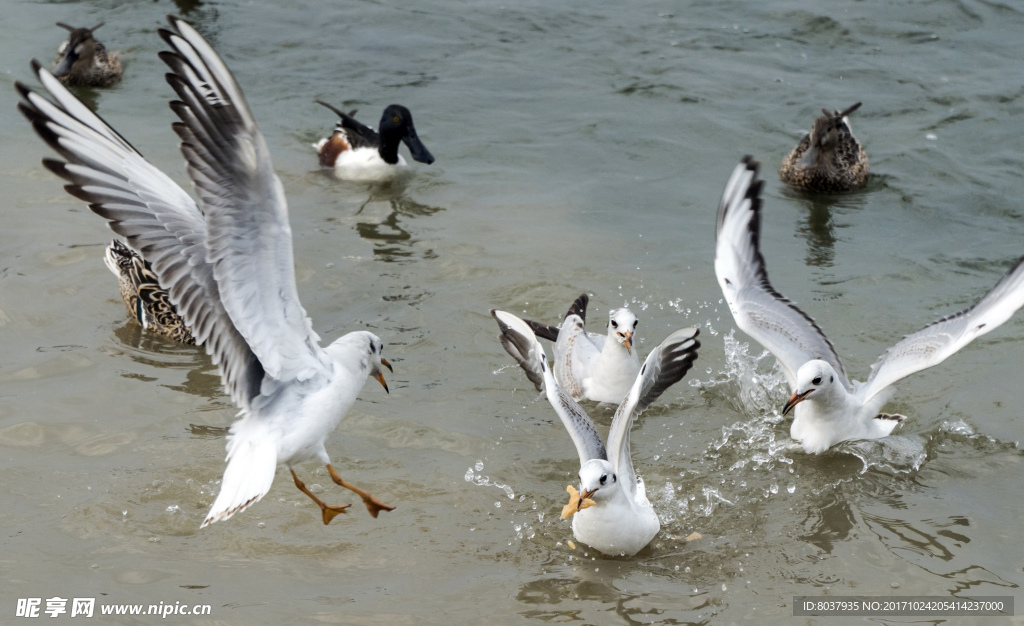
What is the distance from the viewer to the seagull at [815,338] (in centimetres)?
586

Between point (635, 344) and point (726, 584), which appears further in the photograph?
point (635, 344)

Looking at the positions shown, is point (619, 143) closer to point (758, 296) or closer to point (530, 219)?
point (530, 219)

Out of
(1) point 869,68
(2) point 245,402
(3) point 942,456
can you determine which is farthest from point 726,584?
(1) point 869,68

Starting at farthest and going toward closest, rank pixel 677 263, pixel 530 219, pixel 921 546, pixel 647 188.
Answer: pixel 647 188 → pixel 530 219 → pixel 677 263 → pixel 921 546

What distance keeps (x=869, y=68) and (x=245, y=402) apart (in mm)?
9425

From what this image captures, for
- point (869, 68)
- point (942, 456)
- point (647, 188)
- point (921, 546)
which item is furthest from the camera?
point (869, 68)

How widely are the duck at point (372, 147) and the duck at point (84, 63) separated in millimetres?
3067

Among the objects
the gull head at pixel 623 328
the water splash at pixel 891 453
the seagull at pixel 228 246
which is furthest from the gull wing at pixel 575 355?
the seagull at pixel 228 246

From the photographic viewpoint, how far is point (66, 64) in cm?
1157

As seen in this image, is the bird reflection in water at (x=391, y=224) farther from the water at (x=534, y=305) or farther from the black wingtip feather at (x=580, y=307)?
the black wingtip feather at (x=580, y=307)

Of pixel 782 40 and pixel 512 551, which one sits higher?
pixel 782 40

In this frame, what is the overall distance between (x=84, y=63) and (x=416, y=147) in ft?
13.4

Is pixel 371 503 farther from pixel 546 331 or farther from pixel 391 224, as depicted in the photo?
pixel 391 224

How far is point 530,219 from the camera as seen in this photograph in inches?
358
